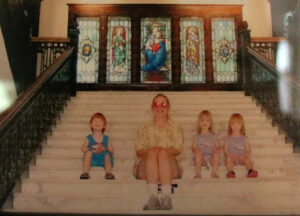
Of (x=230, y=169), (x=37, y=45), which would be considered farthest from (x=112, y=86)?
(x=230, y=169)

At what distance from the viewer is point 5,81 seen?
835 cm

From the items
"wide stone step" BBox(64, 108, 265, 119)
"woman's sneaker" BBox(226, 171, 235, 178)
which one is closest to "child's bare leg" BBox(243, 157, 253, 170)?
"woman's sneaker" BBox(226, 171, 235, 178)

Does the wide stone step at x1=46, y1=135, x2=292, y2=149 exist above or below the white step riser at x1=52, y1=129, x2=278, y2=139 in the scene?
below

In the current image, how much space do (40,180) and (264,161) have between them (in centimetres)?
265

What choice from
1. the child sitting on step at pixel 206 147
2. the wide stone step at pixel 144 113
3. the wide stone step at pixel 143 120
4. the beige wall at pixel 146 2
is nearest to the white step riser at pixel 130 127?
the wide stone step at pixel 143 120

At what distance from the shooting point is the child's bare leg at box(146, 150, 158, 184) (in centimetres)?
411

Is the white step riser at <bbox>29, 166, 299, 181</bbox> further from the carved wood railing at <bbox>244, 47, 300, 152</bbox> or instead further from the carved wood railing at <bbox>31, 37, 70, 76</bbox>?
the carved wood railing at <bbox>31, 37, 70, 76</bbox>

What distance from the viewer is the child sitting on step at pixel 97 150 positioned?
4734mm

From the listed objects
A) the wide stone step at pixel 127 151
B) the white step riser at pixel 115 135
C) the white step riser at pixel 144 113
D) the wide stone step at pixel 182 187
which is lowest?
the wide stone step at pixel 182 187

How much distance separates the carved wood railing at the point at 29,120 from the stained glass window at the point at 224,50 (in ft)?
13.1

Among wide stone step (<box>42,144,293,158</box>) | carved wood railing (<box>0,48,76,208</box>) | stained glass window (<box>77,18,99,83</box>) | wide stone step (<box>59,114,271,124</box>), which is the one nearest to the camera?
carved wood railing (<box>0,48,76,208</box>)

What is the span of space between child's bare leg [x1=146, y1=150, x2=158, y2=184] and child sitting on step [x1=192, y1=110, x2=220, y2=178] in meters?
0.75

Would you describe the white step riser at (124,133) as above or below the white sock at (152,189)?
above

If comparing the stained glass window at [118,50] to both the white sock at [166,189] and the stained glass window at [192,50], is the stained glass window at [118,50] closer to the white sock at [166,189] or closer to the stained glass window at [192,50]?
the stained glass window at [192,50]
